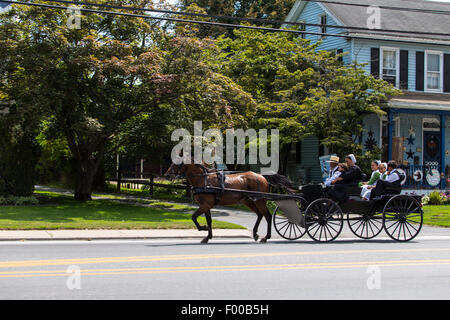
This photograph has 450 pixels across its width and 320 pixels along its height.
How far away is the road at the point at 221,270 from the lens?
7344mm

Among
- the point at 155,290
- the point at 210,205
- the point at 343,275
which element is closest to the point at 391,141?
the point at 210,205

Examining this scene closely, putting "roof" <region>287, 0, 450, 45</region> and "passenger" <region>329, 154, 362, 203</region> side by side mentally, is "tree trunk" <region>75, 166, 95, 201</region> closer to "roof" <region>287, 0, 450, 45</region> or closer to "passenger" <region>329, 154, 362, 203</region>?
"passenger" <region>329, 154, 362, 203</region>

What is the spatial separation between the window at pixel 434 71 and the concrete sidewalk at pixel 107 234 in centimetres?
1830

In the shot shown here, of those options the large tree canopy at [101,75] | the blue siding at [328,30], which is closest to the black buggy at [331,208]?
the large tree canopy at [101,75]

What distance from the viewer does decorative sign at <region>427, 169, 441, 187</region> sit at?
27.1 meters

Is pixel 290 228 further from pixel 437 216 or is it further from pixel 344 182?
pixel 437 216

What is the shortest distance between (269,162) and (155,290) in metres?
20.9

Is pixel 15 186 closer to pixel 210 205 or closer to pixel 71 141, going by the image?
pixel 71 141

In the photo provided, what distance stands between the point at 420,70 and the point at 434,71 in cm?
98
